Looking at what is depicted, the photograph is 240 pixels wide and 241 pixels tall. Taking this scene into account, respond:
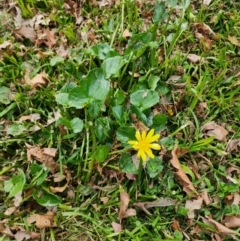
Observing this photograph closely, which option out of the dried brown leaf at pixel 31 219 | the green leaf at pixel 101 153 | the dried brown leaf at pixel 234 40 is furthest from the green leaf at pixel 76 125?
the dried brown leaf at pixel 234 40

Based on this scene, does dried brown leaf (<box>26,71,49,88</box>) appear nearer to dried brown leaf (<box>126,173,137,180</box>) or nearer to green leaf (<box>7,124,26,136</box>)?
green leaf (<box>7,124,26,136</box>)

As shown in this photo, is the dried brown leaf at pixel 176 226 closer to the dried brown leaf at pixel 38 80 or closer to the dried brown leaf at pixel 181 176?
the dried brown leaf at pixel 181 176

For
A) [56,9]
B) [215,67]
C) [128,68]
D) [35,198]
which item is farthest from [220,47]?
[35,198]

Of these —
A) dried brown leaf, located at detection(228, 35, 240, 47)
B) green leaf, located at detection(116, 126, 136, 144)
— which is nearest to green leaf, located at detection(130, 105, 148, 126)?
green leaf, located at detection(116, 126, 136, 144)

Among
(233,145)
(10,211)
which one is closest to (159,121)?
(233,145)

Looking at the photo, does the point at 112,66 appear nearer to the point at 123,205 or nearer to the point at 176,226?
the point at 123,205

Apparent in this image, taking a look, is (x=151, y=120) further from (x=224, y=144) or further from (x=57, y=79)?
(x=57, y=79)
